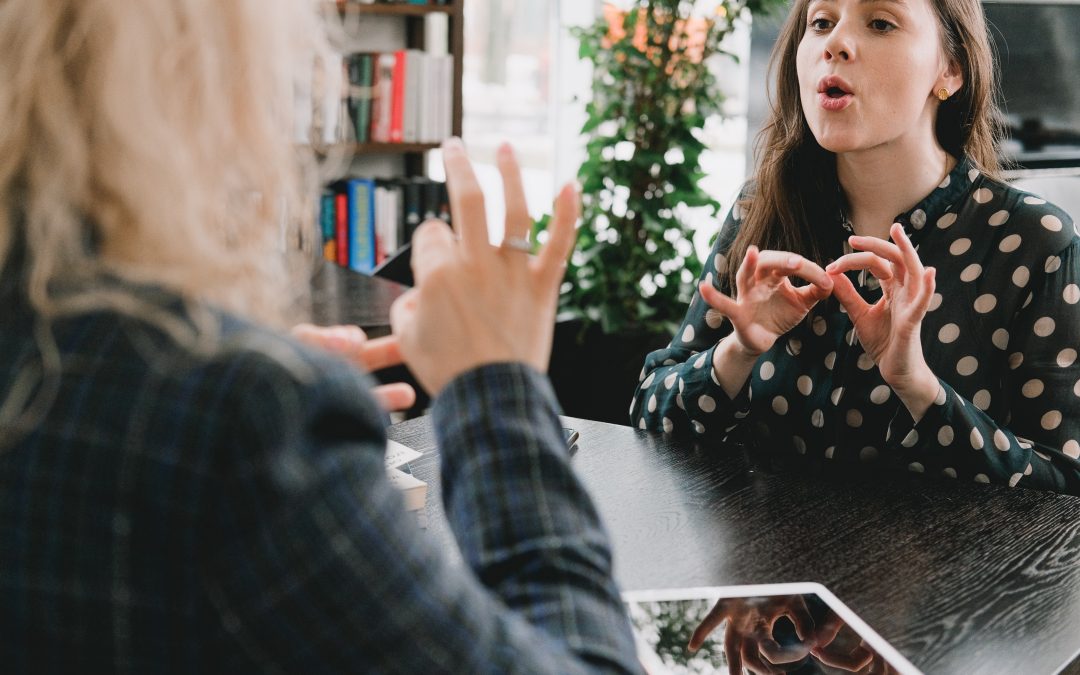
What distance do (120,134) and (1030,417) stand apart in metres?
1.36

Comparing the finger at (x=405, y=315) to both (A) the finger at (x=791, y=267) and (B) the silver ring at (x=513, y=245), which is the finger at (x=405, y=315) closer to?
(B) the silver ring at (x=513, y=245)

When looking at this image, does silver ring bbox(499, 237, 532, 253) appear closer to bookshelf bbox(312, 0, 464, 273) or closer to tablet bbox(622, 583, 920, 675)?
tablet bbox(622, 583, 920, 675)

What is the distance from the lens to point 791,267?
1365 mm

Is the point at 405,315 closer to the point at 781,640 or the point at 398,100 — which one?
the point at 781,640

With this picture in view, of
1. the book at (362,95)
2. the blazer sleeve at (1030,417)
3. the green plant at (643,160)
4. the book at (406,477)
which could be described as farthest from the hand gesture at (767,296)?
the book at (362,95)

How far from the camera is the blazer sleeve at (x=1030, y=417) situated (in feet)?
4.68

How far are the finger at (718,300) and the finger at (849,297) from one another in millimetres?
133

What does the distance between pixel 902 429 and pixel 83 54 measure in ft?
4.34

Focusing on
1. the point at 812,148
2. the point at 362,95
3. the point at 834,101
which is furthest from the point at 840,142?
the point at 362,95

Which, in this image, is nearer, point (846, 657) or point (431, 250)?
point (431, 250)

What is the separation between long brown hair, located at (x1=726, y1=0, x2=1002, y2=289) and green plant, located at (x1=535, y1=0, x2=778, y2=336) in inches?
55.4

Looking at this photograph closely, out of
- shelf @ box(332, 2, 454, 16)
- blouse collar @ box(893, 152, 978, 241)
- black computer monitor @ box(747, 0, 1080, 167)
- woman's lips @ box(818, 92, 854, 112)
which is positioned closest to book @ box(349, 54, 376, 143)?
shelf @ box(332, 2, 454, 16)

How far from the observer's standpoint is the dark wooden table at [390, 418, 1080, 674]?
3.12 ft

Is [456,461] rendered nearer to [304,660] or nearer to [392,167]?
[304,660]
